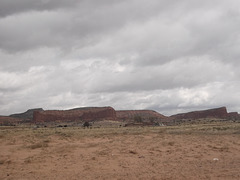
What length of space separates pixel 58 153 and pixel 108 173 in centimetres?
510

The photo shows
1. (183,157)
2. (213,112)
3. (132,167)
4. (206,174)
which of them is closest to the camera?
(206,174)

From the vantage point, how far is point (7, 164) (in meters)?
11.9

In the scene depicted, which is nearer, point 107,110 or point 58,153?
point 58,153

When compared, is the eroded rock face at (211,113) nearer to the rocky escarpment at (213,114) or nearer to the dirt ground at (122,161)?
the rocky escarpment at (213,114)

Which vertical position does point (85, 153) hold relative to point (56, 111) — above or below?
below

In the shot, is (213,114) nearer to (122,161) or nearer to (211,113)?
(211,113)

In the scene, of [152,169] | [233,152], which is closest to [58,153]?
[152,169]

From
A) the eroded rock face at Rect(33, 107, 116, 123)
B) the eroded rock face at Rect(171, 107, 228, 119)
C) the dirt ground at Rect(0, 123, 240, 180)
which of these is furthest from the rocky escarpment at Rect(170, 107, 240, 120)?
the dirt ground at Rect(0, 123, 240, 180)

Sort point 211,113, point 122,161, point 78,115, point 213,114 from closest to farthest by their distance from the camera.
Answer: point 122,161 < point 78,115 < point 213,114 < point 211,113

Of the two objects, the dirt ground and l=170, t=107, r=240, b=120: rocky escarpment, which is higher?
l=170, t=107, r=240, b=120: rocky escarpment

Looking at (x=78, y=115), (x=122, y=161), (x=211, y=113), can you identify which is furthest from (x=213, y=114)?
(x=122, y=161)

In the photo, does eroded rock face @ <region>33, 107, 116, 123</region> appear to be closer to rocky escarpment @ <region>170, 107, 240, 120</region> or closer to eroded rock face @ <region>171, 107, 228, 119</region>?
rocky escarpment @ <region>170, 107, 240, 120</region>

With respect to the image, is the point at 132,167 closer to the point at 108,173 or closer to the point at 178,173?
the point at 108,173

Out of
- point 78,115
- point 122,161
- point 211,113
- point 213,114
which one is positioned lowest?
point 122,161
